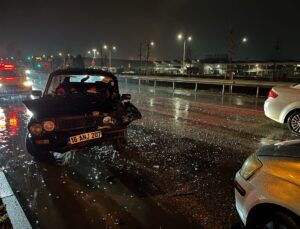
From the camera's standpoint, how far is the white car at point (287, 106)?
870 cm

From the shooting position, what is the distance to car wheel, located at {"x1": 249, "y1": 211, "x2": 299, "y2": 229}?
104 inches

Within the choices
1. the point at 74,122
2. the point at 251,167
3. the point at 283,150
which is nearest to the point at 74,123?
the point at 74,122

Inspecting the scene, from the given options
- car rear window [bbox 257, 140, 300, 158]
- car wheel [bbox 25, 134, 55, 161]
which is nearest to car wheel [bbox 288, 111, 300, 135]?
car rear window [bbox 257, 140, 300, 158]

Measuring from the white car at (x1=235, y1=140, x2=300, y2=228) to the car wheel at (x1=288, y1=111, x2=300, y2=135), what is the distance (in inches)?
231

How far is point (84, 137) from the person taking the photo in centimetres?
593

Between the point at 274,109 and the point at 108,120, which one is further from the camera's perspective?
the point at 274,109

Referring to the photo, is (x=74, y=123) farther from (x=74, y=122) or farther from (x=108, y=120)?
(x=108, y=120)

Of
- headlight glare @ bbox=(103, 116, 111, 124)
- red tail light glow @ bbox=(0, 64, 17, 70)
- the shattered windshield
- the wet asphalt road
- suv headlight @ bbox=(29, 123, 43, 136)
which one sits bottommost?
the wet asphalt road

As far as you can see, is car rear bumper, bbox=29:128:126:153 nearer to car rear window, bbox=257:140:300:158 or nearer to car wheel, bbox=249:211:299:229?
car rear window, bbox=257:140:300:158

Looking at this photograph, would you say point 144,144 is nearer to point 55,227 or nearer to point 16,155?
point 16,155

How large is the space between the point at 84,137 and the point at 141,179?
1444 millimetres

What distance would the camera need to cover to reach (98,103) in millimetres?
6461

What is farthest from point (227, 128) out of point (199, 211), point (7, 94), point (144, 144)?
point (7, 94)

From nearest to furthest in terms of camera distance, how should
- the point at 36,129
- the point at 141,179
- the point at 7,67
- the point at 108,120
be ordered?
the point at 141,179, the point at 36,129, the point at 108,120, the point at 7,67
